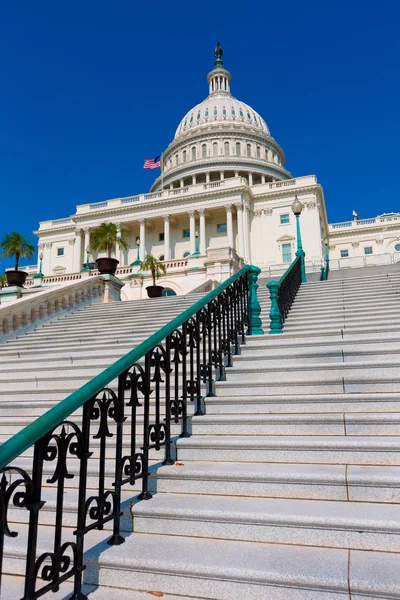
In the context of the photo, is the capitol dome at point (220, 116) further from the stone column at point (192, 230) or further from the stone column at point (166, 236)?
the stone column at point (192, 230)

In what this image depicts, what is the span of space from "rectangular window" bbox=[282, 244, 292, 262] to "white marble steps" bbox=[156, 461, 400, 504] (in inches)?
2051

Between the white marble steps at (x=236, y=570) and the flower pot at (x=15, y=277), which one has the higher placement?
the flower pot at (x=15, y=277)

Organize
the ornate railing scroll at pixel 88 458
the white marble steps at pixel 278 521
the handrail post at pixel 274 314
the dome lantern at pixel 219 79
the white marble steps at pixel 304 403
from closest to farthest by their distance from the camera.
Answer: the ornate railing scroll at pixel 88 458 → the white marble steps at pixel 278 521 → the white marble steps at pixel 304 403 → the handrail post at pixel 274 314 → the dome lantern at pixel 219 79

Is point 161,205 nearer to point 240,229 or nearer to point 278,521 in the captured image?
point 240,229

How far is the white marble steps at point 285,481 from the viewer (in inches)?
142

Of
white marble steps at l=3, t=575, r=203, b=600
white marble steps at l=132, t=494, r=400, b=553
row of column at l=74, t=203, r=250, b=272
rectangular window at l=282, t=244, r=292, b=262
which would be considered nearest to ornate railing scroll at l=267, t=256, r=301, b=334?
white marble steps at l=132, t=494, r=400, b=553

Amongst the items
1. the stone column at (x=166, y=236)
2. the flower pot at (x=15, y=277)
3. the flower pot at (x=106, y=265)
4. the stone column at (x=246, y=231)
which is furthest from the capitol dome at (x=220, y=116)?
the flower pot at (x=106, y=265)

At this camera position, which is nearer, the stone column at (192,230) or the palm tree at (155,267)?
the palm tree at (155,267)

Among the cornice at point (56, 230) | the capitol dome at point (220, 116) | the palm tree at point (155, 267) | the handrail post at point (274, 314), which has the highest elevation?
the capitol dome at point (220, 116)

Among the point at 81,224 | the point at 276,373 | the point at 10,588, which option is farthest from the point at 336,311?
the point at 81,224

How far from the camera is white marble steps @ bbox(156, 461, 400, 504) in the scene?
361 centimetres

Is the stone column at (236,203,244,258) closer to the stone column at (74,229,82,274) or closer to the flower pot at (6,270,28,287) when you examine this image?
the stone column at (74,229,82,274)

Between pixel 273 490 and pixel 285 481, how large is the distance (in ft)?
0.42

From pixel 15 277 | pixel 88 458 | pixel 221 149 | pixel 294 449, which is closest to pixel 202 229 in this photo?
pixel 221 149
